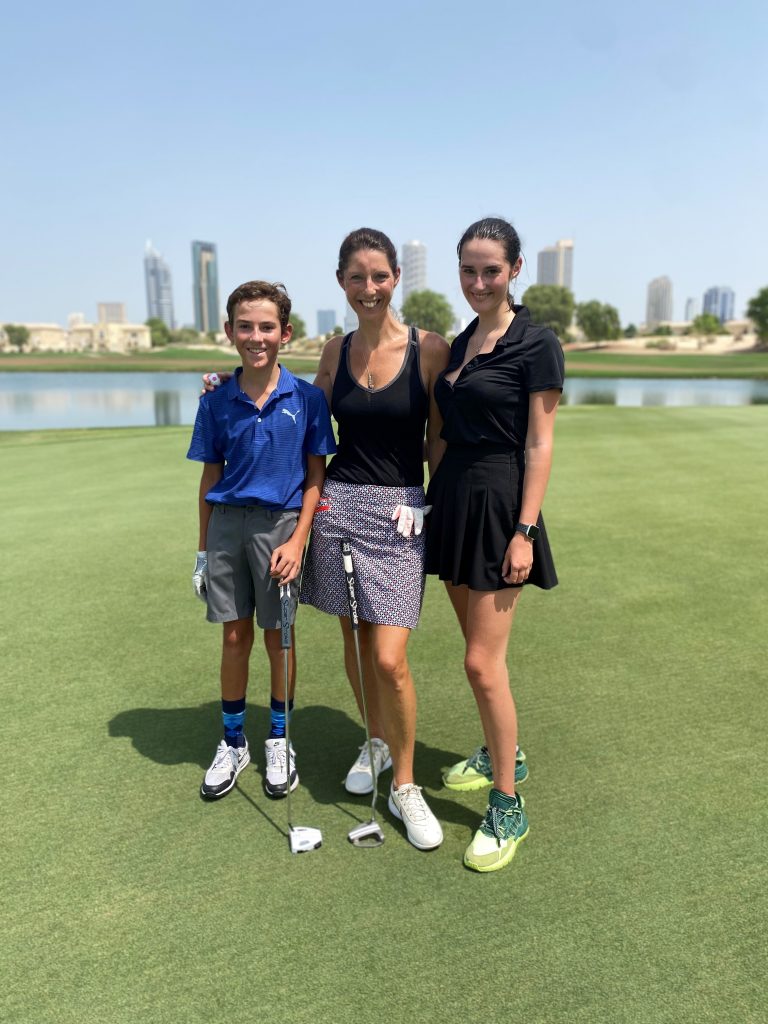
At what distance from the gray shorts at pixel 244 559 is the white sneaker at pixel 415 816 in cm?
84

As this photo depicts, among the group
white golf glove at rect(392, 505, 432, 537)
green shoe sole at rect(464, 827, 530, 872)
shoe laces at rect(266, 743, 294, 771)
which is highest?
white golf glove at rect(392, 505, 432, 537)

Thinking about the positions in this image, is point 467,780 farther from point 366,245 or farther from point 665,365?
point 665,365

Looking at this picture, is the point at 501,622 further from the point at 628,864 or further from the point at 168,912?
the point at 168,912

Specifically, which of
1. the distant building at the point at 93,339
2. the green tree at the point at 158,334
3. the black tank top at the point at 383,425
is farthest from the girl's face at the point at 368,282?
the distant building at the point at 93,339

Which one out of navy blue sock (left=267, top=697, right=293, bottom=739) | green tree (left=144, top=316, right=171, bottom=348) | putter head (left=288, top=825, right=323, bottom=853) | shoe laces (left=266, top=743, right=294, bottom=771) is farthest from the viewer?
green tree (left=144, top=316, right=171, bottom=348)

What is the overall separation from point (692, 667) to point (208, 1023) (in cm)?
291

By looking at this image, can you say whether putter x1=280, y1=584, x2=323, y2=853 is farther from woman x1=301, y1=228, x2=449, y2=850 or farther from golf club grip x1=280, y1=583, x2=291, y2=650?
woman x1=301, y1=228, x2=449, y2=850

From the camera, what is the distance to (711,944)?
2.03 metres

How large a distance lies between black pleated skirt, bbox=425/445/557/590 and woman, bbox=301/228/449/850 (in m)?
0.21

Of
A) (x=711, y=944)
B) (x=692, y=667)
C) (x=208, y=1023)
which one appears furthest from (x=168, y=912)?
(x=692, y=667)

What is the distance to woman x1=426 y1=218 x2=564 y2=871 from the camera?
7.97 ft

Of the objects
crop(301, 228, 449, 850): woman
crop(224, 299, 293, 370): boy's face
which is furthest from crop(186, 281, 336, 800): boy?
crop(301, 228, 449, 850): woman

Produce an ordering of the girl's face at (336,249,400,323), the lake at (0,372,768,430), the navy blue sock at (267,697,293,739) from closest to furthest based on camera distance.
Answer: the girl's face at (336,249,400,323) → the navy blue sock at (267,697,293,739) → the lake at (0,372,768,430)

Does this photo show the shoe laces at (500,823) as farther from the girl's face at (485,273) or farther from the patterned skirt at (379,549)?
the girl's face at (485,273)
